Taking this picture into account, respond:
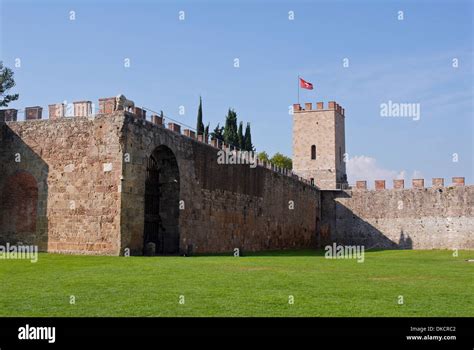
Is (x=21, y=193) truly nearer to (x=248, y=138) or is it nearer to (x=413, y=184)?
(x=413, y=184)

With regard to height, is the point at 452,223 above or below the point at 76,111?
below

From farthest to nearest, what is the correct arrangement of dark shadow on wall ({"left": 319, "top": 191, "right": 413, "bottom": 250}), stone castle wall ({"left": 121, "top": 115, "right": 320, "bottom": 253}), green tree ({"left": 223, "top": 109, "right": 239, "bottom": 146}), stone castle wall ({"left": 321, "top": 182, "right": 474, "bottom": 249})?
green tree ({"left": 223, "top": 109, "right": 239, "bottom": 146})
dark shadow on wall ({"left": 319, "top": 191, "right": 413, "bottom": 250})
stone castle wall ({"left": 321, "top": 182, "right": 474, "bottom": 249})
stone castle wall ({"left": 121, "top": 115, "right": 320, "bottom": 253})

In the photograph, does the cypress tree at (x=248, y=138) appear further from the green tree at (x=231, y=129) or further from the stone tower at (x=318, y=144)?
the stone tower at (x=318, y=144)

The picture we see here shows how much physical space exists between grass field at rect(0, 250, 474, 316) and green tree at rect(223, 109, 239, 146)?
52591 millimetres

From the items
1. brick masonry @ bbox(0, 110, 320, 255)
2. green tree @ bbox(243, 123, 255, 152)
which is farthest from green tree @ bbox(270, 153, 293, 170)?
brick masonry @ bbox(0, 110, 320, 255)

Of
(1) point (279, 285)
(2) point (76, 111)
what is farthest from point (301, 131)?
(1) point (279, 285)

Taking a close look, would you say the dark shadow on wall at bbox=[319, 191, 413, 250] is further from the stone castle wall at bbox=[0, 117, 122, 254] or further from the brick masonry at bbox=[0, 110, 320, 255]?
the stone castle wall at bbox=[0, 117, 122, 254]

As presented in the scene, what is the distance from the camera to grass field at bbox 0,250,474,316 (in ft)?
33.4

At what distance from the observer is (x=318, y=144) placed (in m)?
60.6

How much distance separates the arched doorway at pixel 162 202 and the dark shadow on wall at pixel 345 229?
27602 mm
